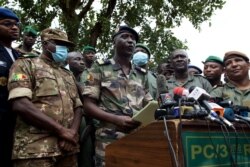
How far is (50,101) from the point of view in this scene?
2.77 meters

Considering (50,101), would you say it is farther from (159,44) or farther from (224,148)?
(159,44)

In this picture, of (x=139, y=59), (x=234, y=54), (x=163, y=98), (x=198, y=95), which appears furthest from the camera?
(x=139, y=59)

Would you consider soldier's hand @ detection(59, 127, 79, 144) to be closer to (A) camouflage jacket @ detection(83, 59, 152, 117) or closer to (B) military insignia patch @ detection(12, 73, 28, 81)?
(A) camouflage jacket @ detection(83, 59, 152, 117)

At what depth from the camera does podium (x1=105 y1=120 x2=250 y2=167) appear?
1.56m

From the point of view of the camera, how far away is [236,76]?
10.5 feet

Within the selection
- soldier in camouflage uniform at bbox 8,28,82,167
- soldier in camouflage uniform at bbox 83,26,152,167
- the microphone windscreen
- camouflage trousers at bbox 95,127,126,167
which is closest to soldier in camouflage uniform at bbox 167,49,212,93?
soldier in camouflage uniform at bbox 83,26,152,167

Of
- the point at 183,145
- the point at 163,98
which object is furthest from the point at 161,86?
the point at 183,145

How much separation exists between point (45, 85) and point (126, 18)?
25.4 feet

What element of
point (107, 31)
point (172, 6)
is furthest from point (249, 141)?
point (172, 6)

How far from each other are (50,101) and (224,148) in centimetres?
156

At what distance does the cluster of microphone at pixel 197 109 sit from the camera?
5.46 ft

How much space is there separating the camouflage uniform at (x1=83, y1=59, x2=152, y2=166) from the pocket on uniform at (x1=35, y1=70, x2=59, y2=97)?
27 centimetres

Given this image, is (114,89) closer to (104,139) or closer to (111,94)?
(111,94)

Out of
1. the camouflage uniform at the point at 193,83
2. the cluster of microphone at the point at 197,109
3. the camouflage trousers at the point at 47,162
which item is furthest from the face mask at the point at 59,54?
the camouflage uniform at the point at 193,83
